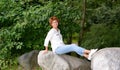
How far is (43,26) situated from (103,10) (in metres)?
2.02

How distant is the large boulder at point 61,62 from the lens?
22.6ft

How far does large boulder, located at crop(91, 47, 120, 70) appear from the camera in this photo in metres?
6.17

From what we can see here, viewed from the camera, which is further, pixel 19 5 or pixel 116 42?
pixel 19 5

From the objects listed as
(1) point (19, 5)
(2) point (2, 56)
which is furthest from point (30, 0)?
(2) point (2, 56)

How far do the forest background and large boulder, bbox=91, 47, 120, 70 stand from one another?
2719 mm

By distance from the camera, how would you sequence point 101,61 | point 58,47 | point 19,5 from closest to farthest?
1. point 101,61
2. point 58,47
3. point 19,5

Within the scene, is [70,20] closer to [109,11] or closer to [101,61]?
[109,11]

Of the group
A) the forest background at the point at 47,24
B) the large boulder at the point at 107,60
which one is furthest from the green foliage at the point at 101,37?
the large boulder at the point at 107,60

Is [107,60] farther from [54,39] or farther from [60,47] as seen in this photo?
[54,39]

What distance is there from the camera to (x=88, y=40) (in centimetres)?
932

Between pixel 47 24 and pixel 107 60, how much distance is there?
3540 millimetres

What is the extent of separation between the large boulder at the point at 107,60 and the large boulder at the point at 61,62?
50cm

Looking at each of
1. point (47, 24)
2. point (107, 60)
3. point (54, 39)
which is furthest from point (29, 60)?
point (107, 60)

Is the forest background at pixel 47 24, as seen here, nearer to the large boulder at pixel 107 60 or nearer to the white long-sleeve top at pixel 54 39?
the white long-sleeve top at pixel 54 39
